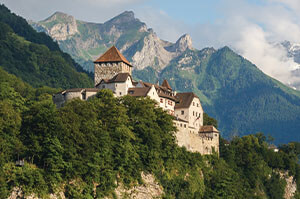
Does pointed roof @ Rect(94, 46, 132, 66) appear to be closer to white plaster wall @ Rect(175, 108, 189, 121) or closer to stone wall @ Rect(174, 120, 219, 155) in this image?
white plaster wall @ Rect(175, 108, 189, 121)

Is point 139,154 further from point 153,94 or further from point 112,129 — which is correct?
point 153,94

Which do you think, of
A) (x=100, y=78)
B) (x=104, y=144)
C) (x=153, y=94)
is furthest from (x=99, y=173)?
(x=100, y=78)

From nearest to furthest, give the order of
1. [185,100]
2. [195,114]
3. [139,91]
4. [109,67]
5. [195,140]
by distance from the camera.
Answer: [139,91]
[195,140]
[109,67]
[195,114]
[185,100]

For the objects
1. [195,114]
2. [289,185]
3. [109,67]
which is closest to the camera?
[109,67]

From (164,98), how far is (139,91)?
8.24 m

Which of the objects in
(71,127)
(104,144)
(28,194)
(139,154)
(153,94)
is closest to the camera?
(28,194)

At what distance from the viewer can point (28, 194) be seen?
6300cm

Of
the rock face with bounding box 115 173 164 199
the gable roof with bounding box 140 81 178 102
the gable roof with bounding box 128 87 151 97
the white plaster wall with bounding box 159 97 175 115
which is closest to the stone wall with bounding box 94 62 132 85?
the gable roof with bounding box 140 81 178 102

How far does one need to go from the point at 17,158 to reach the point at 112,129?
1890 cm

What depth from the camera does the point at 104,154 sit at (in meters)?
76.2

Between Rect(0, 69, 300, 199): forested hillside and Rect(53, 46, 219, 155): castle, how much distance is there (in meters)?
3.11

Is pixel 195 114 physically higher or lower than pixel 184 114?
higher

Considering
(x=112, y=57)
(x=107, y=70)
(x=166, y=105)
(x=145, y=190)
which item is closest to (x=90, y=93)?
(x=107, y=70)

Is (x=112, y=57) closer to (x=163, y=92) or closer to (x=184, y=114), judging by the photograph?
(x=163, y=92)
